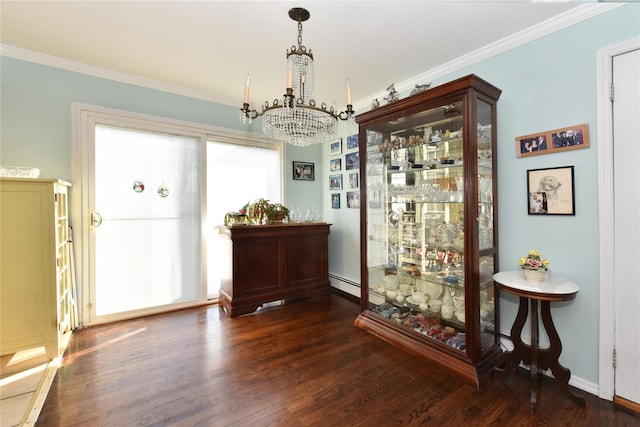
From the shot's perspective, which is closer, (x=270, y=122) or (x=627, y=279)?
(x=627, y=279)

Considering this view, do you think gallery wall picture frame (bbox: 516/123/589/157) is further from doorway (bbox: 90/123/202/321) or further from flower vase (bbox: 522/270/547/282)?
doorway (bbox: 90/123/202/321)

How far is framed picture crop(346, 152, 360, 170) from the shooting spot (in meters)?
3.68

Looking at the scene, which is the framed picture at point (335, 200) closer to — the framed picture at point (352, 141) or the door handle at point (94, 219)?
the framed picture at point (352, 141)

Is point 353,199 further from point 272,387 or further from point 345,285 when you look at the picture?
point 272,387

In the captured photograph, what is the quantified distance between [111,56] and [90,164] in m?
1.09

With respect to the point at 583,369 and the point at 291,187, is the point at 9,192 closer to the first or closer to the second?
the point at 291,187

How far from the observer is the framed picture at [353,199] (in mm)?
3692

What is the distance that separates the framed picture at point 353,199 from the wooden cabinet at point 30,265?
306 centimetres

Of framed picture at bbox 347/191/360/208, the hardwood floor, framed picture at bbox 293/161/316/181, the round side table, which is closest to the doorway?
the hardwood floor

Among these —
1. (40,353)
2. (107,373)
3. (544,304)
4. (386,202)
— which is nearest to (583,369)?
(544,304)

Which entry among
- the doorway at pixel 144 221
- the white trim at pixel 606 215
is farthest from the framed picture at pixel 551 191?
the doorway at pixel 144 221

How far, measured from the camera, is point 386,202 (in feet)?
9.30

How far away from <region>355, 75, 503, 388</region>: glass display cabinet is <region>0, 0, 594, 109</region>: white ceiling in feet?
1.62

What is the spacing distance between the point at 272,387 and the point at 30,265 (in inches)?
84.8
